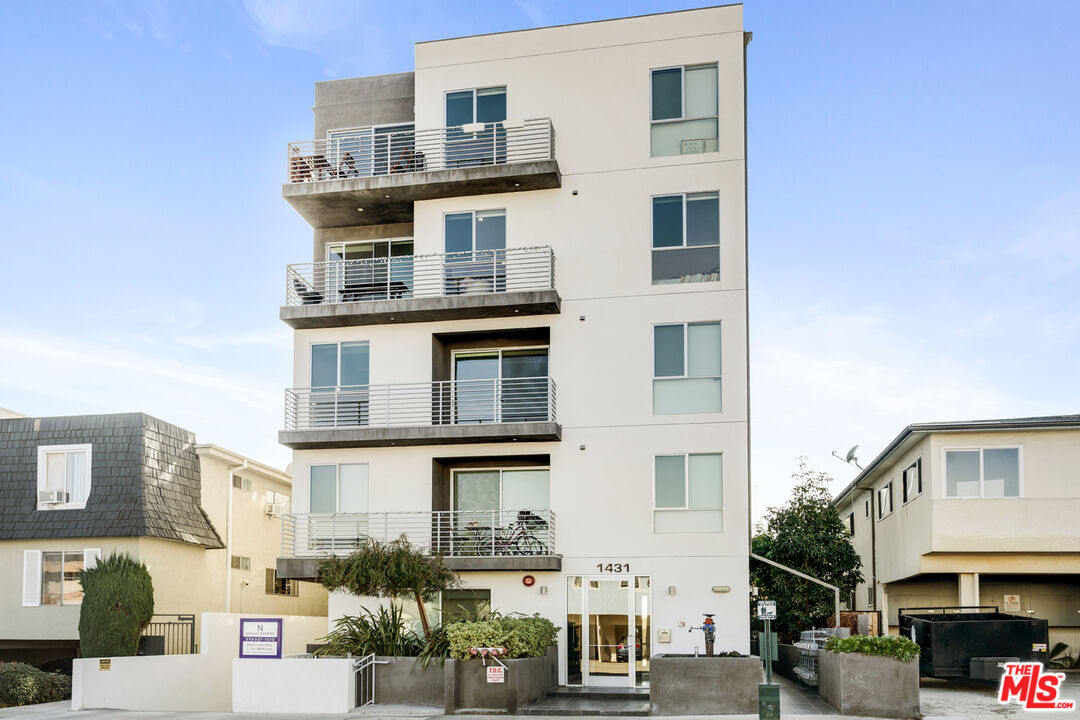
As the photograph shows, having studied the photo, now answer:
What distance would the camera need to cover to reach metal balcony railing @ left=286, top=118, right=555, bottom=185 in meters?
26.5

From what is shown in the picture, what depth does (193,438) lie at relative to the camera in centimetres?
3147

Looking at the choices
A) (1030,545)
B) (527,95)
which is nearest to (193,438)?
(527,95)

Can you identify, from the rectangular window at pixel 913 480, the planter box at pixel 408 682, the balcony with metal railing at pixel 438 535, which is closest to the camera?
the planter box at pixel 408 682

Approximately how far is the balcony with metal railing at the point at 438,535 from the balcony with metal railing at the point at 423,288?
4775 millimetres

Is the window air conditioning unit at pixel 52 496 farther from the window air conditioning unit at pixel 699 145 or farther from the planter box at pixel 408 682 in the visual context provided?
the window air conditioning unit at pixel 699 145

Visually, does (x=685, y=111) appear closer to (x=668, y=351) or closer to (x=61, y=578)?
(x=668, y=351)

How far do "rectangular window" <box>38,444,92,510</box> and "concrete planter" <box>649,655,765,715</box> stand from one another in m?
17.1

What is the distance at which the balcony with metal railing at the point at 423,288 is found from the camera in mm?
25578

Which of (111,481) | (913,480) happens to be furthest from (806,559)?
(111,481)

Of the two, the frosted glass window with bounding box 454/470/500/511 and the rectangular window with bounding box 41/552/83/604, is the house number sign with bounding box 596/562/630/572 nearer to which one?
the frosted glass window with bounding box 454/470/500/511

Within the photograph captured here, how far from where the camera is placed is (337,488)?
26547 mm

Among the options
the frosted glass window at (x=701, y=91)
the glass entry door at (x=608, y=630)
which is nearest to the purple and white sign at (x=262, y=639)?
the glass entry door at (x=608, y=630)

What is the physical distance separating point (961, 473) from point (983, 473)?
19.9 inches

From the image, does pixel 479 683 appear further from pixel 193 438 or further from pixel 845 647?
pixel 193 438
